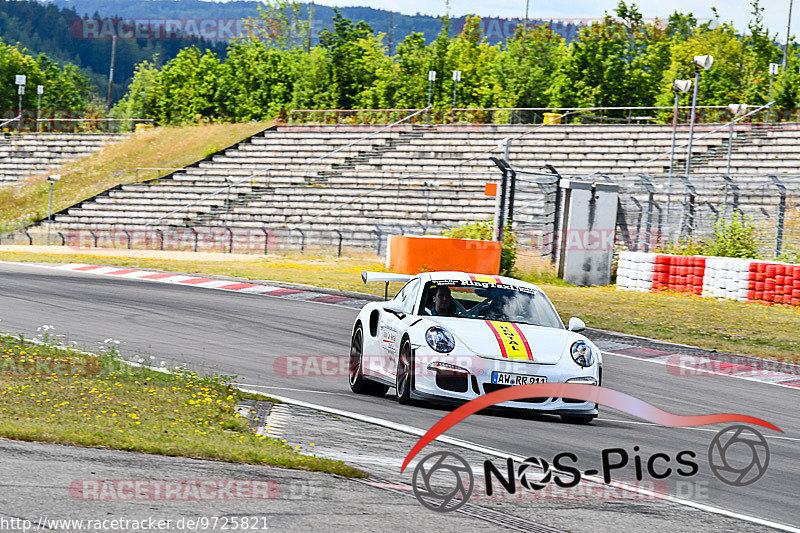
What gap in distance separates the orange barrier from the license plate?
59.4 ft

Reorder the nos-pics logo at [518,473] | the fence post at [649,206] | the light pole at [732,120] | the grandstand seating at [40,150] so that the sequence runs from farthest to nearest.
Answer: the grandstand seating at [40,150]
the light pole at [732,120]
the fence post at [649,206]
the nos-pics logo at [518,473]

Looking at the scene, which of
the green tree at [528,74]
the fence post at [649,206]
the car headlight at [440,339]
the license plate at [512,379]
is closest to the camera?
the license plate at [512,379]

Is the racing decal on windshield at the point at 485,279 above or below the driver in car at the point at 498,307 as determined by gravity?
above

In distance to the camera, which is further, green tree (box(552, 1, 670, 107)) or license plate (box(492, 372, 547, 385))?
green tree (box(552, 1, 670, 107))

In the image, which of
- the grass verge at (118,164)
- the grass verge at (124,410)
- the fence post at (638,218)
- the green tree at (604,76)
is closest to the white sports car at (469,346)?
the grass verge at (124,410)

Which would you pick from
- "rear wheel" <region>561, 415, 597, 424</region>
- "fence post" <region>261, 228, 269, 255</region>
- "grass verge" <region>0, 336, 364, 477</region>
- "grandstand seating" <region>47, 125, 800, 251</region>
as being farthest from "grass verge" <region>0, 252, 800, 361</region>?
"grass verge" <region>0, 336, 364, 477</region>

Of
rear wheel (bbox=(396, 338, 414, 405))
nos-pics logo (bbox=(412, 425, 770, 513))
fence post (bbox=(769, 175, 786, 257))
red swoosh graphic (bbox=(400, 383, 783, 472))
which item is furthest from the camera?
fence post (bbox=(769, 175, 786, 257))

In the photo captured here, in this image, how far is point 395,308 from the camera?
10.6 m

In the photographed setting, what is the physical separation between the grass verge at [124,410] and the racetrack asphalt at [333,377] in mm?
965

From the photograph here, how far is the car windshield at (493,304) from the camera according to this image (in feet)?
33.7

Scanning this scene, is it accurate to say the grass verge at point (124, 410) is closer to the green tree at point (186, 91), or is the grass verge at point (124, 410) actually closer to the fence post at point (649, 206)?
the fence post at point (649, 206)

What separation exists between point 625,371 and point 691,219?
18.8 m

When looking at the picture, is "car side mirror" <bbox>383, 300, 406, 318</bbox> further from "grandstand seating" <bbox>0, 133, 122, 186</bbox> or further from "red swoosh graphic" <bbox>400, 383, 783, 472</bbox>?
"grandstand seating" <bbox>0, 133, 122, 186</bbox>

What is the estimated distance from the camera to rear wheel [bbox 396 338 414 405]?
9.41m
